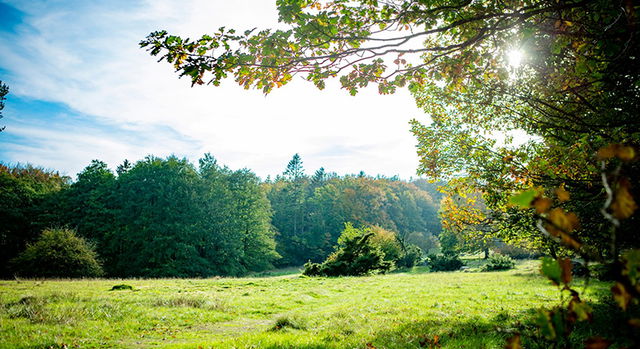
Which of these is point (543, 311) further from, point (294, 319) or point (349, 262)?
point (349, 262)

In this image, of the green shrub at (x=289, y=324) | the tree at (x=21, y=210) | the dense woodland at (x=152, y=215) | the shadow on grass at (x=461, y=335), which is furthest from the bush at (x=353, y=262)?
the tree at (x=21, y=210)

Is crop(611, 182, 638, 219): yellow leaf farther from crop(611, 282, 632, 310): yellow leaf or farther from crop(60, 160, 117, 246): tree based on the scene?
crop(60, 160, 117, 246): tree

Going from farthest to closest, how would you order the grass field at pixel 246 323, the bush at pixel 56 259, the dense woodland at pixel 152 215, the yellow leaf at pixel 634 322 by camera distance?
1. the dense woodland at pixel 152 215
2. the bush at pixel 56 259
3. the grass field at pixel 246 323
4. the yellow leaf at pixel 634 322

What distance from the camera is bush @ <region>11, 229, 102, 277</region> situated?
27406 millimetres

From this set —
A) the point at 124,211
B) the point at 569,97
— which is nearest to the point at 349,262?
the point at 569,97

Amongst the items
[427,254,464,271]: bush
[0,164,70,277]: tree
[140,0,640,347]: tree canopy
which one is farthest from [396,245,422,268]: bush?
[0,164,70,277]: tree

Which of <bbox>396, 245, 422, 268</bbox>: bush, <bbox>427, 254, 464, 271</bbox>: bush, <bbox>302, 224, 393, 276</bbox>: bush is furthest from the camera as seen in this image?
<bbox>396, 245, 422, 268</bbox>: bush

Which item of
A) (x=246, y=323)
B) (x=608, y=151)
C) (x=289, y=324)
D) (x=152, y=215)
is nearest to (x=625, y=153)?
(x=608, y=151)

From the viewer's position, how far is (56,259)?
2745 centimetres

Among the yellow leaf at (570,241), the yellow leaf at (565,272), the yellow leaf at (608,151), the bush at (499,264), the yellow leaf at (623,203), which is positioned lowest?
the bush at (499,264)

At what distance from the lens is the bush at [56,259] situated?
27406 millimetres

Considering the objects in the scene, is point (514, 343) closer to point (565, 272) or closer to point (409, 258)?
point (565, 272)

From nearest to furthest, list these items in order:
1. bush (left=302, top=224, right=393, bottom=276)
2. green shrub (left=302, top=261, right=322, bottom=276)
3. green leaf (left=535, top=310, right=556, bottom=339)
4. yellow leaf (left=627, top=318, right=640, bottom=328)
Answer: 1. yellow leaf (left=627, top=318, right=640, bottom=328)
2. green leaf (left=535, top=310, right=556, bottom=339)
3. bush (left=302, top=224, right=393, bottom=276)
4. green shrub (left=302, top=261, right=322, bottom=276)

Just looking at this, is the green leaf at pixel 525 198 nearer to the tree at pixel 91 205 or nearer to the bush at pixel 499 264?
the bush at pixel 499 264
